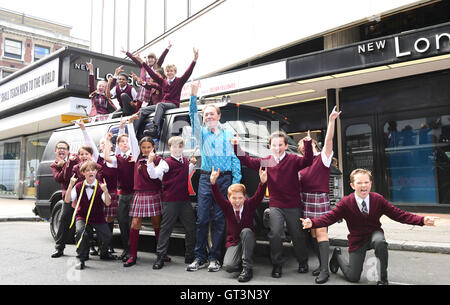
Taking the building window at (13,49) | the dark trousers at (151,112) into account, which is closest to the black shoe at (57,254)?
the dark trousers at (151,112)

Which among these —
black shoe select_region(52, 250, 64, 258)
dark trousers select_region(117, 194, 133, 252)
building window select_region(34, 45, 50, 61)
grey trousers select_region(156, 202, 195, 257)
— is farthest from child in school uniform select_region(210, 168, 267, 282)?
building window select_region(34, 45, 50, 61)

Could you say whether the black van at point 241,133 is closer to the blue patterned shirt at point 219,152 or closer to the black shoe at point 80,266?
the blue patterned shirt at point 219,152

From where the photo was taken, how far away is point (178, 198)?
4.64 metres

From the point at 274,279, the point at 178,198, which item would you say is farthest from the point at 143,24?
the point at 274,279

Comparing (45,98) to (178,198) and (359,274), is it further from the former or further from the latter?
(359,274)

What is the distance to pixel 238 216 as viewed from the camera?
14.1 feet

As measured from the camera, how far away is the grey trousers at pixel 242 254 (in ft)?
13.3

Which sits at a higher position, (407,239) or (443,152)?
(443,152)

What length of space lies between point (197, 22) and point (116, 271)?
1333 cm

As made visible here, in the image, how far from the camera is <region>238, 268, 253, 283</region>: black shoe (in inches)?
154

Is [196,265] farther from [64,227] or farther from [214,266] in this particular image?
[64,227]

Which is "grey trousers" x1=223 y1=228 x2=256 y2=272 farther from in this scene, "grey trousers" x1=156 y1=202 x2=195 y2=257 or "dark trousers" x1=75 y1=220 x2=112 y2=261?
→ "dark trousers" x1=75 y1=220 x2=112 y2=261

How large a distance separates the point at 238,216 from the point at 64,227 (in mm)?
2838

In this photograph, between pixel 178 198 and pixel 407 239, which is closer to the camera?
pixel 178 198
